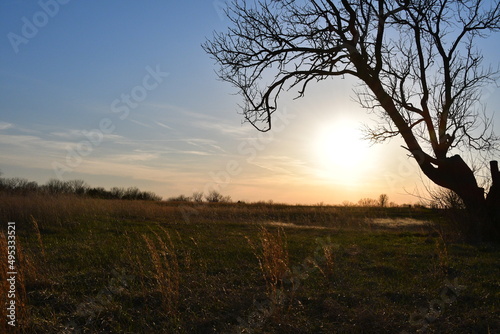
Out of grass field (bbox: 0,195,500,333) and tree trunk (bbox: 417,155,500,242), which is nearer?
grass field (bbox: 0,195,500,333)

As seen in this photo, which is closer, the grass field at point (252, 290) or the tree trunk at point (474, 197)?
the grass field at point (252, 290)

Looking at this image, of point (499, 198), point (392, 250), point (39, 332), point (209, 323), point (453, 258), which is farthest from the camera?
point (499, 198)

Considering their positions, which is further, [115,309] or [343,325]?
[115,309]

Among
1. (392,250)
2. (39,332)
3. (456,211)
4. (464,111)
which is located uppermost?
(464,111)

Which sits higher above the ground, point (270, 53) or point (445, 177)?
point (270, 53)

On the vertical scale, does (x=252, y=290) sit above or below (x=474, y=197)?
below

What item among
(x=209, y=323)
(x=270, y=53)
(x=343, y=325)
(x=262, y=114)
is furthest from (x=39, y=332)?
(x=270, y=53)

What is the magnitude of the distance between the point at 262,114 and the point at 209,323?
8.49m

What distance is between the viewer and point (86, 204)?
18578 mm

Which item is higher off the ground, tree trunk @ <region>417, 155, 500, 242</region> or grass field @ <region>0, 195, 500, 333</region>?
tree trunk @ <region>417, 155, 500, 242</region>

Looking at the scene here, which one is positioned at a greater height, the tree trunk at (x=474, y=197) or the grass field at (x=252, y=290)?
the tree trunk at (x=474, y=197)

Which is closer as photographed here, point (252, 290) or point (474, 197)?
point (252, 290)

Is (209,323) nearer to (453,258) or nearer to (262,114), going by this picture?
(453,258)

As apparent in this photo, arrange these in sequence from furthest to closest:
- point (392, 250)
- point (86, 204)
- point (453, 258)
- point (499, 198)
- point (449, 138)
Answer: point (86, 204) → point (449, 138) → point (499, 198) → point (392, 250) → point (453, 258)
